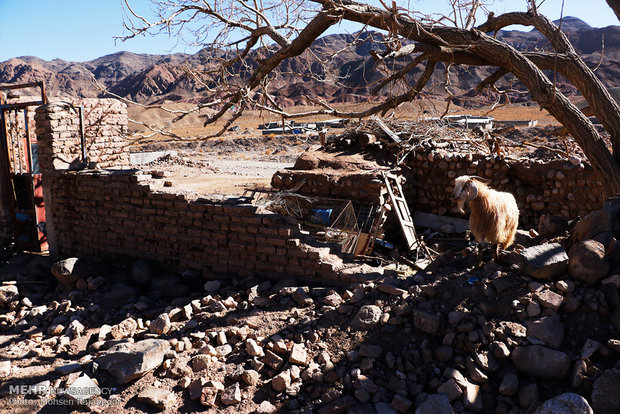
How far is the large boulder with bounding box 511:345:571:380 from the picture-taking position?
10.7 ft

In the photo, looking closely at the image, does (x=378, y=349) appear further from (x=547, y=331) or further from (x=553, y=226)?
(x=553, y=226)

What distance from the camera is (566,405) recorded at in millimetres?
2859

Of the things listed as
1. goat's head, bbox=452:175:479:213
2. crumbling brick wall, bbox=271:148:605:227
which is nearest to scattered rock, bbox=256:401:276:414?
goat's head, bbox=452:175:479:213

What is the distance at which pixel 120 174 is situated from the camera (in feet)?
22.7

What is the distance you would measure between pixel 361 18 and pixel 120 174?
4098mm

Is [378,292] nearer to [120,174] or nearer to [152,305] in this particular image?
[152,305]

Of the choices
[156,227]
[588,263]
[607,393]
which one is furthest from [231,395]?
[156,227]

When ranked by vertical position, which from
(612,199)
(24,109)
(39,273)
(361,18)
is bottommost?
(39,273)

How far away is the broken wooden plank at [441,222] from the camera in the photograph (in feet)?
31.6

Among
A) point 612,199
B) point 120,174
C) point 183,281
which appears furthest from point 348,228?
point 612,199

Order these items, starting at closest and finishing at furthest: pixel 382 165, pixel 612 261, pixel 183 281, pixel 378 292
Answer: pixel 612 261 → pixel 378 292 → pixel 183 281 → pixel 382 165

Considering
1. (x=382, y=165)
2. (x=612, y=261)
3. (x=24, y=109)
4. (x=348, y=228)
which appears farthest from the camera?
(x=382, y=165)

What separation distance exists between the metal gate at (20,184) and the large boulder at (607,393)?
27.7 feet

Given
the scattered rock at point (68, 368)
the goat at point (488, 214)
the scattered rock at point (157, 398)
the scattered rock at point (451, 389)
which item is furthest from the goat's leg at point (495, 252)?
the scattered rock at point (68, 368)
